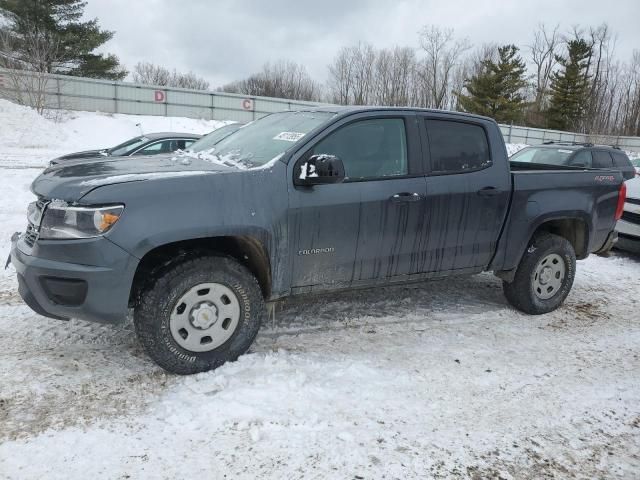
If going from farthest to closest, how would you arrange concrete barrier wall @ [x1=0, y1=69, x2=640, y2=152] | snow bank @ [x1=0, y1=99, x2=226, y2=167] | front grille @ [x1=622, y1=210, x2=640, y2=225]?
concrete barrier wall @ [x1=0, y1=69, x2=640, y2=152] < snow bank @ [x1=0, y1=99, x2=226, y2=167] < front grille @ [x1=622, y1=210, x2=640, y2=225]

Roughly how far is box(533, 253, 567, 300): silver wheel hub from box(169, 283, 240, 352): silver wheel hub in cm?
313

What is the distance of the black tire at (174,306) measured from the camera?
3281mm

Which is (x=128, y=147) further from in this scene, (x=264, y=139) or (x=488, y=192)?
(x=488, y=192)

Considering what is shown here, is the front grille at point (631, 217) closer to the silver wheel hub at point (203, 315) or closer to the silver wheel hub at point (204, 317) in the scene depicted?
the silver wheel hub at point (204, 317)

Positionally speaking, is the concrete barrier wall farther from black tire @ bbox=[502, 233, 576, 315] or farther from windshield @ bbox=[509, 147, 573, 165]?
black tire @ bbox=[502, 233, 576, 315]

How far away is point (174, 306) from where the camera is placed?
3316 millimetres

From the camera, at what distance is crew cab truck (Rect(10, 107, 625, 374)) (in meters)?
3.13

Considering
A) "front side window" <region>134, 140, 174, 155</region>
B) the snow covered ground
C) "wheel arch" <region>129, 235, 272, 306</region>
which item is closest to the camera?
the snow covered ground

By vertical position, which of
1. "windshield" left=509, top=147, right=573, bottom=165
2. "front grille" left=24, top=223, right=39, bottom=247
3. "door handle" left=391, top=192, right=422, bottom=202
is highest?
"windshield" left=509, top=147, right=573, bottom=165

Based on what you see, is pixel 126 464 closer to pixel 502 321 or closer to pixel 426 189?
pixel 426 189

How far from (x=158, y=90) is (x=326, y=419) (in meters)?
30.3

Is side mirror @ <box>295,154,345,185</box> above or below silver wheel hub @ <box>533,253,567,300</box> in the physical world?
above

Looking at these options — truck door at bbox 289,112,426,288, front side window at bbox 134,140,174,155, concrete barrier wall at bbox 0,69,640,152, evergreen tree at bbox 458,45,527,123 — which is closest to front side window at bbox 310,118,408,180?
truck door at bbox 289,112,426,288

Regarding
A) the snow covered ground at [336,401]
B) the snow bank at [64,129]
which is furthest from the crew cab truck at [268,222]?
the snow bank at [64,129]
